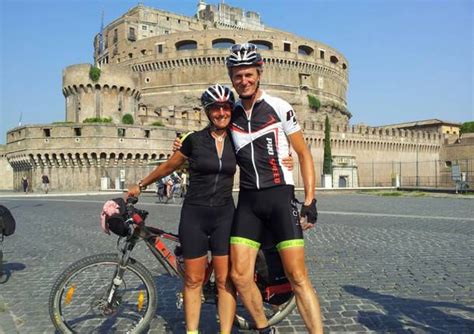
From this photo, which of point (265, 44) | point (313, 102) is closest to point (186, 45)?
point (265, 44)

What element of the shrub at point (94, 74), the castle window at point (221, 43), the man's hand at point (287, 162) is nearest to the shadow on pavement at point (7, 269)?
the man's hand at point (287, 162)

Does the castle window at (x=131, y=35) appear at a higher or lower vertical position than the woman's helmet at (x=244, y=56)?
higher

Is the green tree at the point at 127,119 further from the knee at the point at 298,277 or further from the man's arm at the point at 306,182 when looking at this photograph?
the knee at the point at 298,277

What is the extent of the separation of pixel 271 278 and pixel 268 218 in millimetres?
454

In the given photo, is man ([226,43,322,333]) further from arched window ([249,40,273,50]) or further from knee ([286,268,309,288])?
arched window ([249,40,273,50])

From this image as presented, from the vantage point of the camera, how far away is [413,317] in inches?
126

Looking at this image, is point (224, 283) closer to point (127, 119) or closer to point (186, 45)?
point (127, 119)

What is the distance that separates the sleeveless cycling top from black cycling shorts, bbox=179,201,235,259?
0.81 ft

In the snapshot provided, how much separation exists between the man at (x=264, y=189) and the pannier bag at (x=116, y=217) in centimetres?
72

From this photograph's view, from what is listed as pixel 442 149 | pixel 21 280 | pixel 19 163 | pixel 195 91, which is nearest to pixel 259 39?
pixel 195 91

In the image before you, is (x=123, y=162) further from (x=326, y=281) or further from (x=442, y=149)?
(x=442, y=149)

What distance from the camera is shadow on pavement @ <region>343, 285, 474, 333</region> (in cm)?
300

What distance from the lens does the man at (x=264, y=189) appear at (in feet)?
8.07

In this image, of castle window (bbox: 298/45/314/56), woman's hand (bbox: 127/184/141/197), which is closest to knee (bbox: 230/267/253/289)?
woman's hand (bbox: 127/184/141/197)
